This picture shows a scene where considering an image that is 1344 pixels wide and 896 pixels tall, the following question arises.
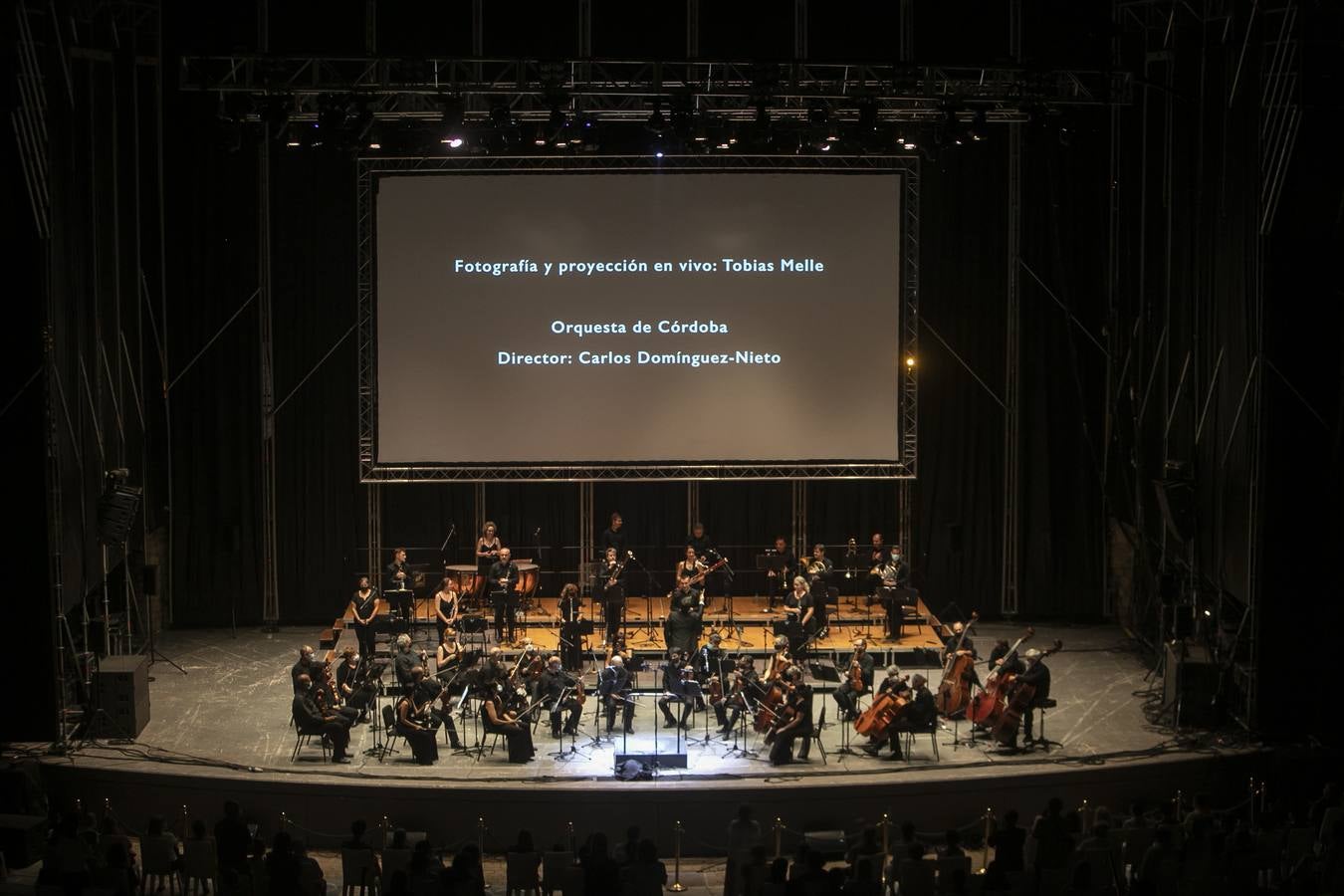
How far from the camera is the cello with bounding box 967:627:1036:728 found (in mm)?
16812

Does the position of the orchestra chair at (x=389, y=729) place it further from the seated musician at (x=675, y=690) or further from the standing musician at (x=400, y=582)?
the seated musician at (x=675, y=690)

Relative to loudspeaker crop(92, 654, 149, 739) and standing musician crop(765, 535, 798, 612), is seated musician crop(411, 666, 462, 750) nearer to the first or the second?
loudspeaker crop(92, 654, 149, 739)

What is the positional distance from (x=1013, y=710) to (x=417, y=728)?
19.0 feet

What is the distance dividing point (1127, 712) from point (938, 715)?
6.91 ft

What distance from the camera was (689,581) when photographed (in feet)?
65.0

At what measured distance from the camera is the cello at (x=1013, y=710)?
54.4 ft

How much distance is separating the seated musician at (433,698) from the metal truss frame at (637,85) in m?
6.08

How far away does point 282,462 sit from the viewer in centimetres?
2203

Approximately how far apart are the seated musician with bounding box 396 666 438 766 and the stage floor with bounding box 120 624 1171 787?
5.8 inches

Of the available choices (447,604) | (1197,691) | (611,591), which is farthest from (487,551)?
(1197,691)

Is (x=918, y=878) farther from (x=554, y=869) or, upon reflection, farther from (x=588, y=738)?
(x=588, y=738)

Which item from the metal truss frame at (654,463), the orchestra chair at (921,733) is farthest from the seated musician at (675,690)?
the metal truss frame at (654,463)

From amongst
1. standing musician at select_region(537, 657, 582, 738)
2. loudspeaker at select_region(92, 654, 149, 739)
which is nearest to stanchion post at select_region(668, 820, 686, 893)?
standing musician at select_region(537, 657, 582, 738)

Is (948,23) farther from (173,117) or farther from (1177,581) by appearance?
(173,117)
